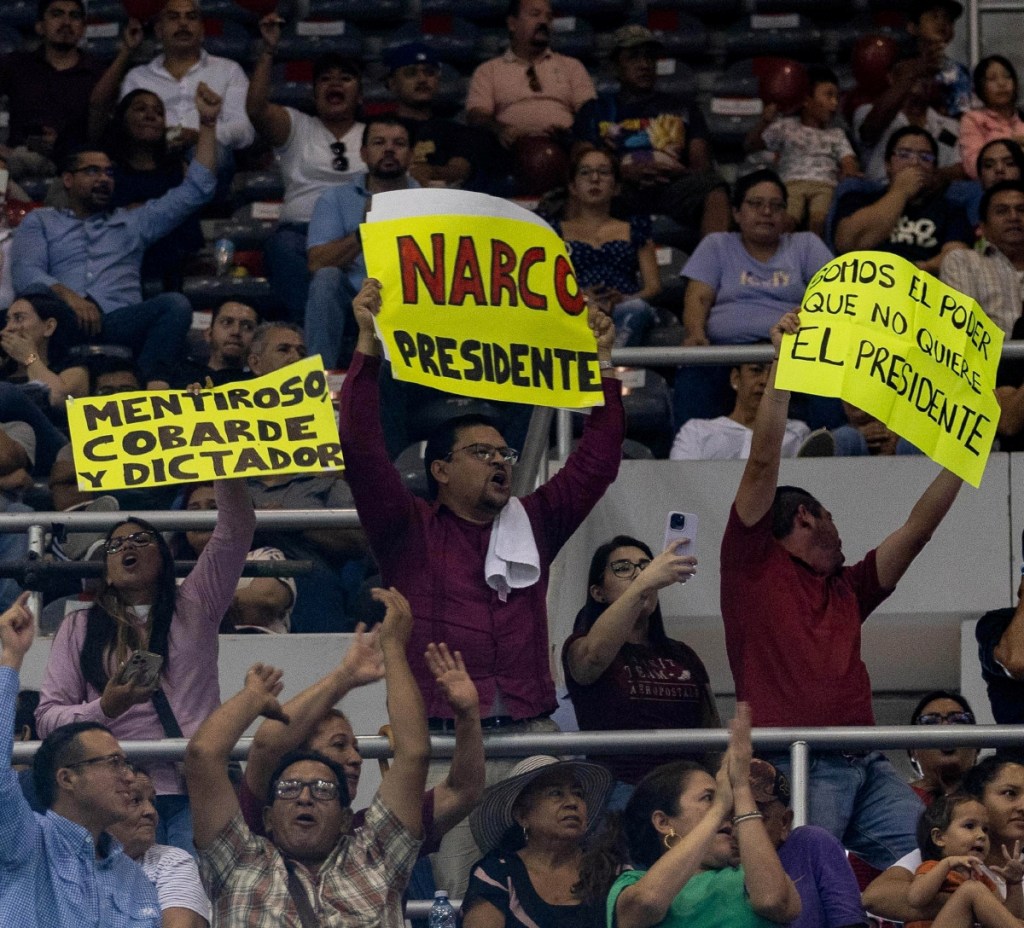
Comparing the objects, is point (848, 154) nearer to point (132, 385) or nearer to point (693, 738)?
point (132, 385)

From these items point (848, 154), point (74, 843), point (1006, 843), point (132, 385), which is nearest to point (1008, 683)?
point (1006, 843)

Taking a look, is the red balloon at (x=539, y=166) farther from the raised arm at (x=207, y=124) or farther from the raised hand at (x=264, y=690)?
the raised hand at (x=264, y=690)

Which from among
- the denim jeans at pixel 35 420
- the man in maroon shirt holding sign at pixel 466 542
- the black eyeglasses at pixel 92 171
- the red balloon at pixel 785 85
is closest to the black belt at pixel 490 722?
the man in maroon shirt holding sign at pixel 466 542

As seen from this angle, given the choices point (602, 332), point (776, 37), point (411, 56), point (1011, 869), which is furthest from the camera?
point (776, 37)

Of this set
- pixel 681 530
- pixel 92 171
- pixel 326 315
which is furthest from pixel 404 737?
pixel 92 171

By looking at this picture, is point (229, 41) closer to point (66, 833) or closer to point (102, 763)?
point (102, 763)

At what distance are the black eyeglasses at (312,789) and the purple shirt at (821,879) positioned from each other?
3.54ft

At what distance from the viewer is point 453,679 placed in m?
5.97

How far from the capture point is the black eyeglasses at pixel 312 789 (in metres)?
5.83

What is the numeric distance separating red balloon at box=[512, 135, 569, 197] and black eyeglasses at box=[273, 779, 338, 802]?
5699mm

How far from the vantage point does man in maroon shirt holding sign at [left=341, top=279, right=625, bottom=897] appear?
6387mm

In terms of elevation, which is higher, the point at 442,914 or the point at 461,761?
the point at 461,761

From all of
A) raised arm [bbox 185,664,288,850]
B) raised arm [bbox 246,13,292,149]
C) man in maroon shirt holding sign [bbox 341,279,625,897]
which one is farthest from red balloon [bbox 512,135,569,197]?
raised arm [bbox 185,664,288,850]

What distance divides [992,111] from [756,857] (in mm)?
6957
